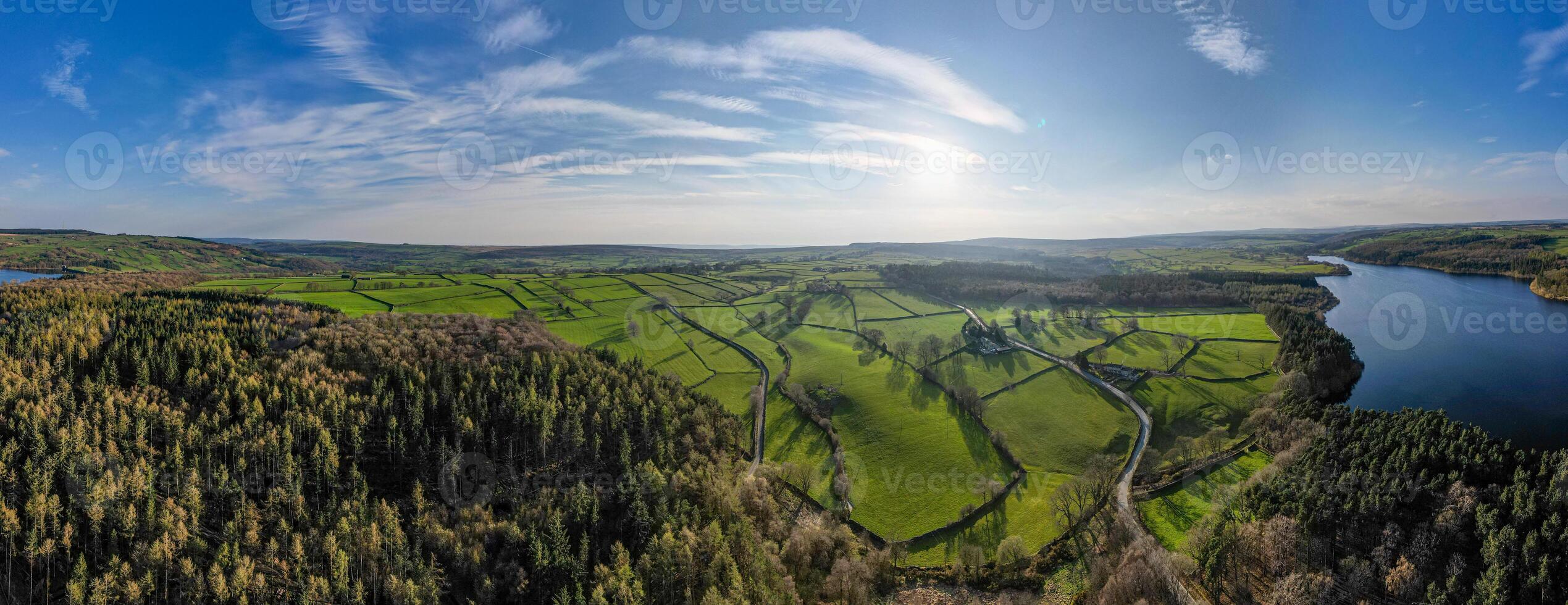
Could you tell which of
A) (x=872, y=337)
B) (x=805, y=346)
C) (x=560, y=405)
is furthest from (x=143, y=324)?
(x=872, y=337)

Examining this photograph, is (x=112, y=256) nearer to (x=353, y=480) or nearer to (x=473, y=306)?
(x=473, y=306)

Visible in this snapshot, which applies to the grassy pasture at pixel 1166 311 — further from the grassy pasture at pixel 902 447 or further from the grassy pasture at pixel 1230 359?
the grassy pasture at pixel 902 447

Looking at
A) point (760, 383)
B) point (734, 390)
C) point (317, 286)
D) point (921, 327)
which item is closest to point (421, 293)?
point (317, 286)

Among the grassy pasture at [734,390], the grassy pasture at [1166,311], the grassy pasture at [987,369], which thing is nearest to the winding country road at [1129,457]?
the grassy pasture at [987,369]

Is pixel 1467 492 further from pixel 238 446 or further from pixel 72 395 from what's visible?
pixel 72 395

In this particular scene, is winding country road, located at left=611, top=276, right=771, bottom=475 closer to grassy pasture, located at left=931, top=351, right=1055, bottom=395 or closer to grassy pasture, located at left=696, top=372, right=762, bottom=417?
grassy pasture, located at left=696, top=372, right=762, bottom=417

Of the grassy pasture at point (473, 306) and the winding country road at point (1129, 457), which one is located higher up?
the grassy pasture at point (473, 306)
